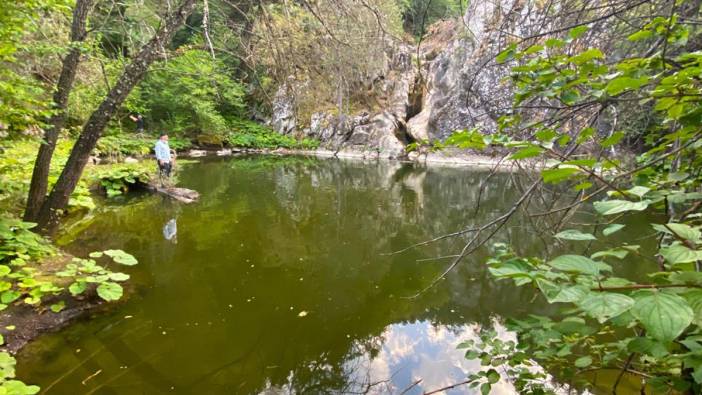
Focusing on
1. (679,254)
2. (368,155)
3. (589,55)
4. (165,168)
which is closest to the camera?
(679,254)

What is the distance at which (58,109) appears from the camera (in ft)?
12.7

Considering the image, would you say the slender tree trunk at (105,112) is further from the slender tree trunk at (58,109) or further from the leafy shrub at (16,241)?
the leafy shrub at (16,241)

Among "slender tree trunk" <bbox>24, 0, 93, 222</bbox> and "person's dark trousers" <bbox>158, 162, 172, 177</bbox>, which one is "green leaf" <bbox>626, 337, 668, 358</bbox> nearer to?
"slender tree trunk" <bbox>24, 0, 93, 222</bbox>

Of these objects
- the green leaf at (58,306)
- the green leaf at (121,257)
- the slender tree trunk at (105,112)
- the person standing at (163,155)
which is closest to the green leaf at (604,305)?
the green leaf at (121,257)

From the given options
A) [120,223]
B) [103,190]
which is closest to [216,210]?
[120,223]

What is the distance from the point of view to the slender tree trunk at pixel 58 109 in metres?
3.86

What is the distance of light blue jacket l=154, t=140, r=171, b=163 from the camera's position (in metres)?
9.25

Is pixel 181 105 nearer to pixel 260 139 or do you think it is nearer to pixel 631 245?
pixel 260 139

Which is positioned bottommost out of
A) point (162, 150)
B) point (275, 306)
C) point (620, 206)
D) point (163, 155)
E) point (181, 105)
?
point (275, 306)

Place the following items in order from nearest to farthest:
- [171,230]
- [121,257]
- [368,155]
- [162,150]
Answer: [121,257] < [171,230] < [162,150] < [368,155]

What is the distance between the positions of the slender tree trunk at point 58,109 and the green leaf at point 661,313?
4935 mm

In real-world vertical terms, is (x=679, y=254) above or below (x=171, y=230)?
above

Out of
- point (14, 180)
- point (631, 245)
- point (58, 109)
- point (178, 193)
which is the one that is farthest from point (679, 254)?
point (178, 193)

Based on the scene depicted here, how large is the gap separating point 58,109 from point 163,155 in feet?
19.3
